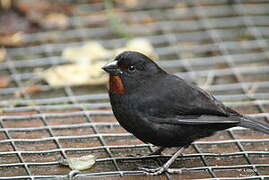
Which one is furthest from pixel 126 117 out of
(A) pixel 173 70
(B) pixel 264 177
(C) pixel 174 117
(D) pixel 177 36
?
(D) pixel 177 36

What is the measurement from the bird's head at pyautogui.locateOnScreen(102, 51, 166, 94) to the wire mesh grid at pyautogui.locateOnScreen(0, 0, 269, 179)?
468mm

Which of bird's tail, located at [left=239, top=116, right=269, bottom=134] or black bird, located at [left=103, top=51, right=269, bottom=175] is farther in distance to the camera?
bird's tail, located at [left=239, top=116, right=269, bottom=134]

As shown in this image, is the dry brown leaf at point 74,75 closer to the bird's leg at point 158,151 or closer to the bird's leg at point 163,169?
the bird's leg at point 158,151

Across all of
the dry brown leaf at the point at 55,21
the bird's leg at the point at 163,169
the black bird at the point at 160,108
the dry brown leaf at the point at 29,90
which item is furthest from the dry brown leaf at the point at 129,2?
the bird's leg at the point at 163,169

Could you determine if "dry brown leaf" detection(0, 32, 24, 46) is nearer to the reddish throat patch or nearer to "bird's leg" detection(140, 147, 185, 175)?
the reddish throat patch

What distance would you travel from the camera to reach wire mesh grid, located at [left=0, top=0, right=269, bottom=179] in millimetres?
4457

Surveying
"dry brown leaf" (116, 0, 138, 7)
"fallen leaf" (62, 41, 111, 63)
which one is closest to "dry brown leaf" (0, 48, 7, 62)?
"fallen leaf" (62, 41, 111, 63)

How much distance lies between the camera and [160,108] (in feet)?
14.1

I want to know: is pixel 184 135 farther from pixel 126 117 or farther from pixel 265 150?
pixel 265 150

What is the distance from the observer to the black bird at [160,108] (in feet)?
14.0

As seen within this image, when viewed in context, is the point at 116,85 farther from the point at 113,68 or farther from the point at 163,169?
the point at 163,169

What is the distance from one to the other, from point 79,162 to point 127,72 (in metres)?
0.62

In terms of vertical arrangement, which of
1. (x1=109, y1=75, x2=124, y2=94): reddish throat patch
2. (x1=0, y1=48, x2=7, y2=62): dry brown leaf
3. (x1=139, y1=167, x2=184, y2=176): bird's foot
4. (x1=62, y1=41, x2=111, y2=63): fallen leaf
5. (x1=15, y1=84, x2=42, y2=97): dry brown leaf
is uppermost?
(x1=0, y1=48, x2=7, y2=62): dry brown leaf

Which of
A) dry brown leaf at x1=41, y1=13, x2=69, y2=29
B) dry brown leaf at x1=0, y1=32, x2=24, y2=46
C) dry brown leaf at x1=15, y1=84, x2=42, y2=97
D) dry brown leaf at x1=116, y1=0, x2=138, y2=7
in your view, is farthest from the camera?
dry brown leaf at x1=116, y1=0, x2=138, y2=7
